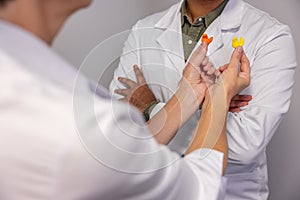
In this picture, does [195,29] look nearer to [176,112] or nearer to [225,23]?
[225,23]

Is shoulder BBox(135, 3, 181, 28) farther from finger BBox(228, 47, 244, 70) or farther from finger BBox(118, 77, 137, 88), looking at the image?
finger BBox(228, 47, 244, 70)

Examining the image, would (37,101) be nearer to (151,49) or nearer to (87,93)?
(87,93)

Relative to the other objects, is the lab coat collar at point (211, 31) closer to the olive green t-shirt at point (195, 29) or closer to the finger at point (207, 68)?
the olive green t-shirt at point (195, 29)

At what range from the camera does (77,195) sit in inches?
19.3

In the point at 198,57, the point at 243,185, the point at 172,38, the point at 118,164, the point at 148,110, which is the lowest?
the point at 243,185

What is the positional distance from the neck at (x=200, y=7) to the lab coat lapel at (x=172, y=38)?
0.04 meters

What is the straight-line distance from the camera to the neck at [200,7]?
1.26m

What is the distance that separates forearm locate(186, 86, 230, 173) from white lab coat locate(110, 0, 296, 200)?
5.4 inches

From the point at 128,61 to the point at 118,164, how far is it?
834 mm

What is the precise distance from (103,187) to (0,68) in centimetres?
17

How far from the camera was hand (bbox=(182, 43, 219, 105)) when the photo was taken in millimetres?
937

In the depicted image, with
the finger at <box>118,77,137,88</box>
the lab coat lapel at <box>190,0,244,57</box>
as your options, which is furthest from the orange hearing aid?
the finger at <box>118,77,137,88</box>

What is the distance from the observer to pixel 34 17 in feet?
1.81

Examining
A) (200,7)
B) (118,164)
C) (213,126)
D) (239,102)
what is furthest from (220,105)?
(200,7)
